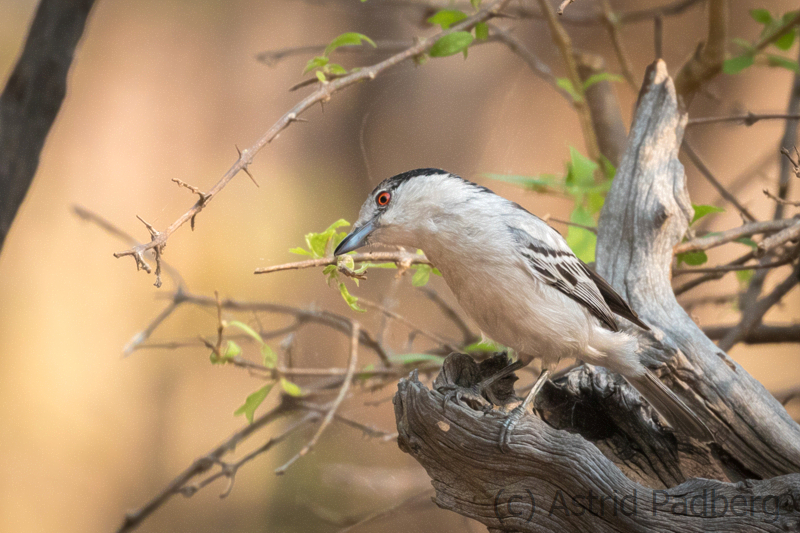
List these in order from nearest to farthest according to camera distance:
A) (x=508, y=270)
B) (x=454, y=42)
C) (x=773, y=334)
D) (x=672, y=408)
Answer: (x=508, y=270), (x=672, y=408), (x=454, y=42), (x=773, y=334)

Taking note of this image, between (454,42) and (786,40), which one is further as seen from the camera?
(786,40)

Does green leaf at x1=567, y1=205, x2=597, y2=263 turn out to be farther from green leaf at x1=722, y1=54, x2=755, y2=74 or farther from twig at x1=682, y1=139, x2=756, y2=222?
green leaf at x1=722, y1=54, x2=755, y2=74

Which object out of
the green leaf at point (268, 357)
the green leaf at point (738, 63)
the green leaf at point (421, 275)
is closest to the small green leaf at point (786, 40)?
the green leaf at point (738, 63)

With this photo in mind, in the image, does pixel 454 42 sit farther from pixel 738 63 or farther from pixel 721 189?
pixel 721 189

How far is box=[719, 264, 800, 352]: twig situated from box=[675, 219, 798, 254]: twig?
32cm

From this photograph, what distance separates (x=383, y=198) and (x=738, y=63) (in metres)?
1.18

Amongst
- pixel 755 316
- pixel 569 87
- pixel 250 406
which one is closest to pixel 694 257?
pixel 755 316

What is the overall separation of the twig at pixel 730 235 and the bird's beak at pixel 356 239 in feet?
2.52

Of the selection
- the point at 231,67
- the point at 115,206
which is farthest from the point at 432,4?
the point at 115,206

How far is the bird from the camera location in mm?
1034

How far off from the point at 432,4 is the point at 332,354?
1.22m

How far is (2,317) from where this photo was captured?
5.90 feet

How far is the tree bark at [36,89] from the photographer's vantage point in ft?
4.80

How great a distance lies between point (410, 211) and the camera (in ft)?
3.48
